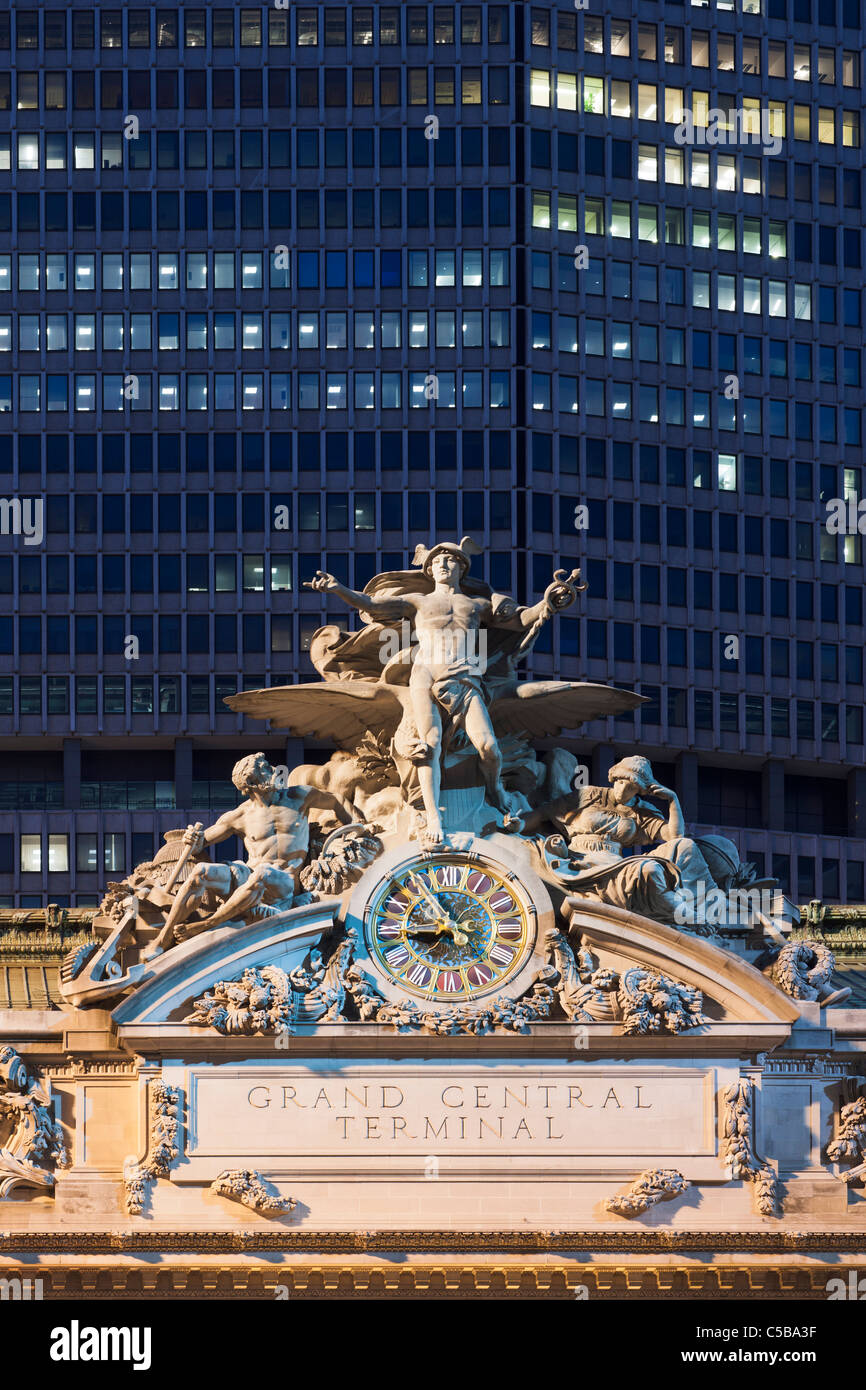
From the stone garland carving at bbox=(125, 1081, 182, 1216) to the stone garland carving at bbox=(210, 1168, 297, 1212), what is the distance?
1307 millimetres

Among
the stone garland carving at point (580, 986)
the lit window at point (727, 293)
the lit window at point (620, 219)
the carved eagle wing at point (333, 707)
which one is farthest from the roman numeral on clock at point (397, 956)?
the lit window at point (727, 293)

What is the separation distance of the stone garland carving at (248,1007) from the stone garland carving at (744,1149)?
9.96 meters

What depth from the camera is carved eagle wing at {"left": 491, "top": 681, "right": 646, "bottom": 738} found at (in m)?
88.4

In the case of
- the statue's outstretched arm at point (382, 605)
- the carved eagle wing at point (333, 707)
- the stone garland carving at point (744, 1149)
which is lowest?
the stone garland carving at point (744, 1149)

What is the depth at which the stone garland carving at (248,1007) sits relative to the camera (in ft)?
273

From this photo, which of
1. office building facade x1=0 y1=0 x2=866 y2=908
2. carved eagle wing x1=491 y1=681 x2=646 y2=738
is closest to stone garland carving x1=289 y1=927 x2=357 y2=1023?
carved eagle wing x1=491 y1=681 x2=646 y2=738

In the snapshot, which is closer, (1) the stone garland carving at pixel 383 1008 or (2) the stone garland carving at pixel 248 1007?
(2) the stone garland carving at pixel 248 1007

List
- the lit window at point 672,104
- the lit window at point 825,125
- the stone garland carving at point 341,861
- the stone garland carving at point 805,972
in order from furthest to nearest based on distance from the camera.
Answer: 1. the lit window at point 825,125
2. the lit window at point 672,104
3. the stone garland carving at point 805,972
4. the stone garland carving at point 341,861

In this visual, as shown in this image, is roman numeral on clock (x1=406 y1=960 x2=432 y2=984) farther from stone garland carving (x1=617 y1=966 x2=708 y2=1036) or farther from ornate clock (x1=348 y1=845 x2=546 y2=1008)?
stone garland carving (x1=617 y1=966 x2=708 y2=1036)

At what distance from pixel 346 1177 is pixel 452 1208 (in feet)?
7.98

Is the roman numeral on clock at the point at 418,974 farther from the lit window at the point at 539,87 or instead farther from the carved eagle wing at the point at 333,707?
the lit window at the point at 539,87

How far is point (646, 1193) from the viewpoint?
3278 inches

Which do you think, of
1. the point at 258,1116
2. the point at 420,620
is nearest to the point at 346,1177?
the point at 258,1116
